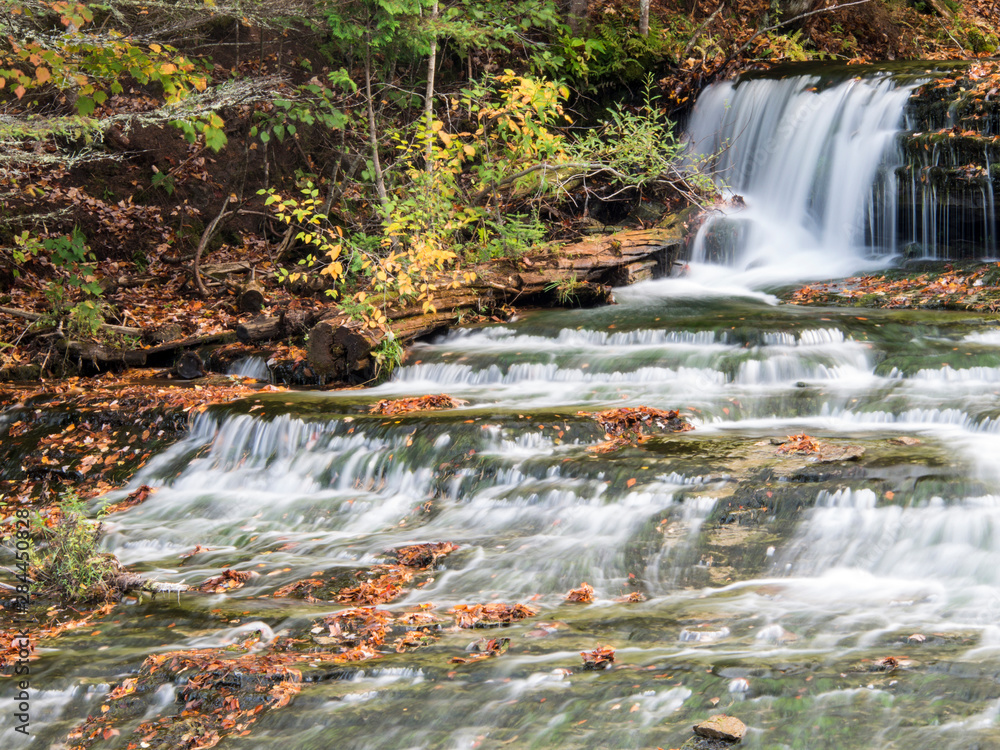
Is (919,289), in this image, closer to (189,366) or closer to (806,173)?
(806,173)

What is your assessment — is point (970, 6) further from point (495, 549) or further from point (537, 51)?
point (495, 549)

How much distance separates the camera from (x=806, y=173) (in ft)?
46.5

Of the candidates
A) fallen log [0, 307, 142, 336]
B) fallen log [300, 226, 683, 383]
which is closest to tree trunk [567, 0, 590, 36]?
fallen log [300, 226, 683, 383]

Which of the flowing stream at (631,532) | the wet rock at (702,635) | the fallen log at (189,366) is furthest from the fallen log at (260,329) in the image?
the wet rock at (702,635)

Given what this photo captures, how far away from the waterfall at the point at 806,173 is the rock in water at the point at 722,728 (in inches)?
402

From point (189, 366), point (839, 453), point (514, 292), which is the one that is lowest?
point (839, 453)

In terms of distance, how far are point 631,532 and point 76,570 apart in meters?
3.46

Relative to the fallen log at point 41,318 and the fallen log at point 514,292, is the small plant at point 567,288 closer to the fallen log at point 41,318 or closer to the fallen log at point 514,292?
the fallen log at point 514,292

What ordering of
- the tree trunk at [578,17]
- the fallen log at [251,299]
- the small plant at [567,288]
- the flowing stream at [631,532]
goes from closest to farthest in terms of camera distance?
the flowing stream at [631,532] → the small plant at [567,288] → the fallen log at [251,299] → the tree trunk at [578,17]

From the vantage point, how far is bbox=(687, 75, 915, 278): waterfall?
13.2 meters

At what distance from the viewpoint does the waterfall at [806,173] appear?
1317cm

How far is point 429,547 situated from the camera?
19.1 feet

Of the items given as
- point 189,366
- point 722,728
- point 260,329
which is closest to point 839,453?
point 722,728

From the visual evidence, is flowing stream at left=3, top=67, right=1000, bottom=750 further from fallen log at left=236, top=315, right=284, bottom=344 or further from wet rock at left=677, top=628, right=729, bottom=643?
fallen log at left=236, top=315, right=284, bottom=344
